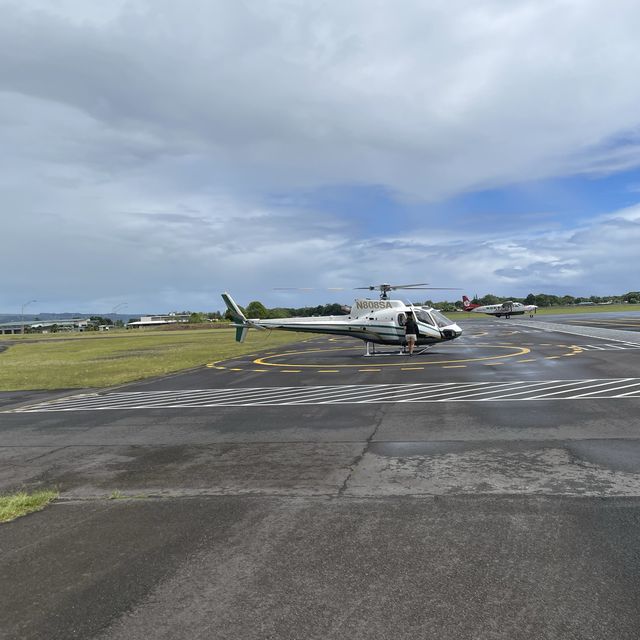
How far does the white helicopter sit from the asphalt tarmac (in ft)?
40.2

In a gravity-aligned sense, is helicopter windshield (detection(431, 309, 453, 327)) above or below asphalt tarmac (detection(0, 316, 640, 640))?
above

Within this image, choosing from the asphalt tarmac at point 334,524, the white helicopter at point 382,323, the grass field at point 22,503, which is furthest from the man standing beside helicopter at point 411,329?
the grass field at point 22,503

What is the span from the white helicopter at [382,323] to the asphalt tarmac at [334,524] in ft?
40.2

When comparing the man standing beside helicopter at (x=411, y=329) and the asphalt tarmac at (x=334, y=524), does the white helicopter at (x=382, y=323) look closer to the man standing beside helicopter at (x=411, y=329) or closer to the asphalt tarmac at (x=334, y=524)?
the man standing beside helicopter at (x=411, y=329)

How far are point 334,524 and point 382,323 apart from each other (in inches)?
771

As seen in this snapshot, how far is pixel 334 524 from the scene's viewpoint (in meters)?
5.21

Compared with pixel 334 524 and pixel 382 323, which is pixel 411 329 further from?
pixel 334 524

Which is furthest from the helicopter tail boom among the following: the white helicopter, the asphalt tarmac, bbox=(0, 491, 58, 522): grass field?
bbox=(0, 491, 58, 522): grass field

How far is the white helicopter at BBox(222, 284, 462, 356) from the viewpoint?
24.1m

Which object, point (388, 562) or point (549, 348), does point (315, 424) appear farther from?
point (549, 348)

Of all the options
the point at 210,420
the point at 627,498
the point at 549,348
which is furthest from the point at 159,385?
the point at 549,348

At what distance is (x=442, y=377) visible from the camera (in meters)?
A: 16.4

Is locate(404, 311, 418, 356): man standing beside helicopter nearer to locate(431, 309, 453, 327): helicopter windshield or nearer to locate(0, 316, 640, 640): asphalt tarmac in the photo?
locate(431, 309, 453, 327): helicopter windshield

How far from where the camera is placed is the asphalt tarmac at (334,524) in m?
3.62
